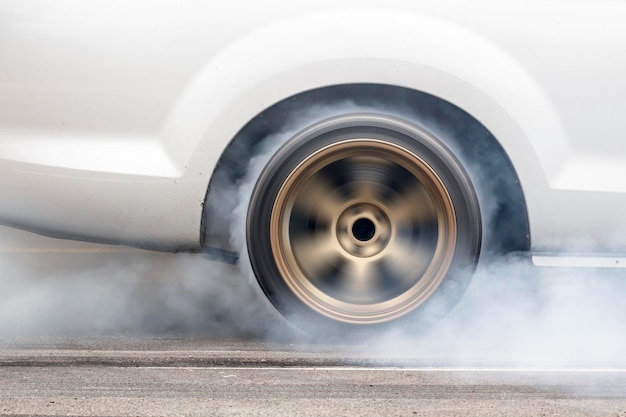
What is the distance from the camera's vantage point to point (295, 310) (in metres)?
4.32

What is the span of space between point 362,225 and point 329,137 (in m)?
0.37

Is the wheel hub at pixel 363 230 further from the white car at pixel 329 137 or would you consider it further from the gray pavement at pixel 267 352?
the gray pavement at pixel 267 352

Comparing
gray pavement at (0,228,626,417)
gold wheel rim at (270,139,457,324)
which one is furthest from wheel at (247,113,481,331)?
gray pavement at (0,228,626,417)

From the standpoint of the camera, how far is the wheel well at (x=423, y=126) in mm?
4285

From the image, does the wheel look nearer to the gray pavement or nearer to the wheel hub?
the wheel hub

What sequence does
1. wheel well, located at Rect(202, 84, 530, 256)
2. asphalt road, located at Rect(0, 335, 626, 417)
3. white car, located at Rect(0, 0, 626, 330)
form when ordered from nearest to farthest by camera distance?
1. asphalt road, located at Rect(0, 335, 626, 417)
2. white car, located at Rect(0, 0, 626, 330)
3. wheel well, located at Rect(202, 84, 530, 256)

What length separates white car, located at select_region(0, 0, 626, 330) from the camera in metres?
4.15

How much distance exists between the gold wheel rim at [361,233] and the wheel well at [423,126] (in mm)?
170

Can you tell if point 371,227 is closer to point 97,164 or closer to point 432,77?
point 432,77

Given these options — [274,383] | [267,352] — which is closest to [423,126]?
[267,352]

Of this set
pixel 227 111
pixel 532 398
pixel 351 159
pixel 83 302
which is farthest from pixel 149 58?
pixel 532 398

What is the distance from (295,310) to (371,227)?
0.43 metres

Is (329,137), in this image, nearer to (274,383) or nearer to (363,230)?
(363,230)

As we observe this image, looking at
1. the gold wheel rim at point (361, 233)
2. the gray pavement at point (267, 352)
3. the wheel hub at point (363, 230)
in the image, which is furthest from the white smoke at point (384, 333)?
the wheel hub at point (363, 230)
